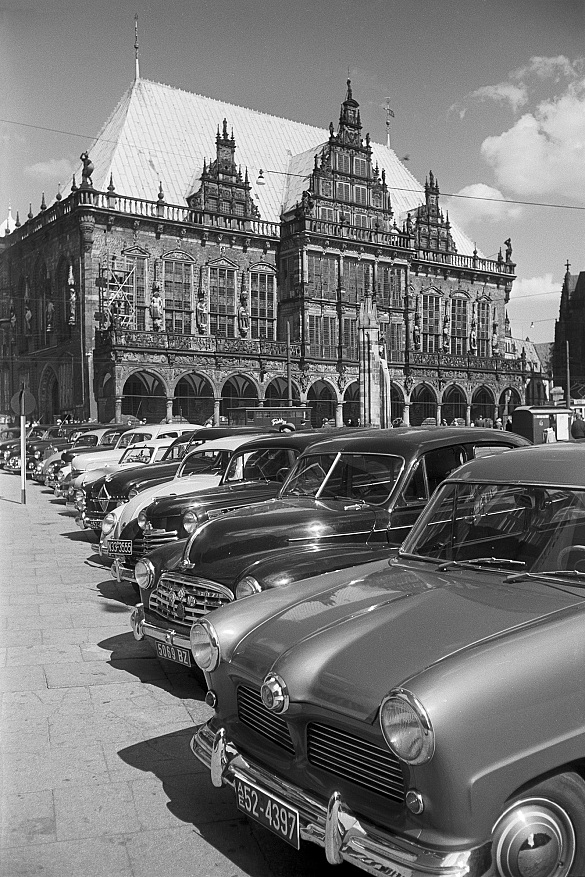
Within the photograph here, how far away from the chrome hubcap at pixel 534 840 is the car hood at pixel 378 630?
1.93ft

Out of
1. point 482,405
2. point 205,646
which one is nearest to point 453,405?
point 482,405

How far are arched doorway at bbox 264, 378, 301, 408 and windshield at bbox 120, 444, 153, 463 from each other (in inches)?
1179

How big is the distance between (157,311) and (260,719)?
40185mm

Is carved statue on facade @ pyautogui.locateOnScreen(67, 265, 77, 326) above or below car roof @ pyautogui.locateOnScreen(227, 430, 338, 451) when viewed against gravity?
above

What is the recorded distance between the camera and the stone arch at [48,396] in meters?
44.4

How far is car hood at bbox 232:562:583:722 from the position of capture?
3.23m

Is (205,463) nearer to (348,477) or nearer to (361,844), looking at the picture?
(348,477)

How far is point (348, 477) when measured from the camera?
7371 millimetres

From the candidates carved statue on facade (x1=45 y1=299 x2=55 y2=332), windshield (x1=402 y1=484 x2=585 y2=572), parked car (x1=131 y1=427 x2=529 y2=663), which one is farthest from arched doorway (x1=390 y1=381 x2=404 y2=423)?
windshield (x1=402 y1=484 x2=585 y2=572)

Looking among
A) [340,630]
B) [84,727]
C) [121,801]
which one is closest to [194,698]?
[84,727]

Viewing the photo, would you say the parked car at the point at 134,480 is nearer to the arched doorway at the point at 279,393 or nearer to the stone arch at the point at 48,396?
the stone arch at the point at 48,396

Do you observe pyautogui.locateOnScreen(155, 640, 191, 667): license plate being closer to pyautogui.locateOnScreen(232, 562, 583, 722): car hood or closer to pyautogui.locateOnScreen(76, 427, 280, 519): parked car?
pyautogui.locateOnScreen(232, 562, 583, 722): car hood

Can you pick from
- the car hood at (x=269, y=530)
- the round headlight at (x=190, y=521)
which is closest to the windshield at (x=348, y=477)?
the car hood at (x=269, y=530)

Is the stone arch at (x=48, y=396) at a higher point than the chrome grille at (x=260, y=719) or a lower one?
higher
